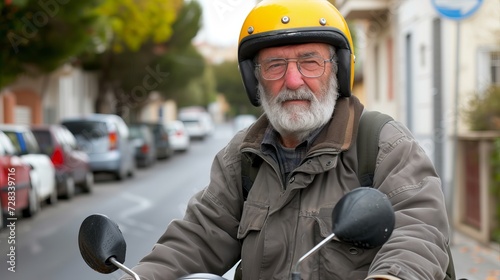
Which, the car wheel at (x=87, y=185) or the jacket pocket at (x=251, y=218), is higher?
the jacket pocket at (x=251, y=218)

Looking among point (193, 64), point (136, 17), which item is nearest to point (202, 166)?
point (136, 17)

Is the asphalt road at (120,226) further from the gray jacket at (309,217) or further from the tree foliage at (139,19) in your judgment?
the tree foliage at (139,19)

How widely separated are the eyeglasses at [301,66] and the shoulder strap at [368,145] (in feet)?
0.74

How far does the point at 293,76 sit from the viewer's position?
293cm

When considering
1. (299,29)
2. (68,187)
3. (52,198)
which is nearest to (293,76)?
(299,29)

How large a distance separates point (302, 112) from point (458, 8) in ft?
24.6

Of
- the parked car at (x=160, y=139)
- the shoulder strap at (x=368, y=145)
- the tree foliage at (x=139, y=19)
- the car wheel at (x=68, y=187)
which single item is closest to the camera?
the shoulder strap at (x=368, y=145)

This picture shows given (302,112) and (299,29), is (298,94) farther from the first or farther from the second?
(299,29)

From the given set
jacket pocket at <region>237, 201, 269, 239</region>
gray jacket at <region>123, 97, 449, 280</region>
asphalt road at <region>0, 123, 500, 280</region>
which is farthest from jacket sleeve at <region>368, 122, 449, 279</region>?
asphalt road at <region>0, 123, 500, 280</region>

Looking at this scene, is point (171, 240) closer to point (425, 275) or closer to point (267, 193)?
point (267, 193)

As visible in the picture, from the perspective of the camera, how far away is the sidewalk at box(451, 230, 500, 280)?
27.9ft

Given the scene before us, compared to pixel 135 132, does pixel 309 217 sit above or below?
above

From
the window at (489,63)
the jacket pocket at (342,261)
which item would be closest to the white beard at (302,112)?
the jacket pocket at (342,261)

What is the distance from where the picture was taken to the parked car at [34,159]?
1454 cm
